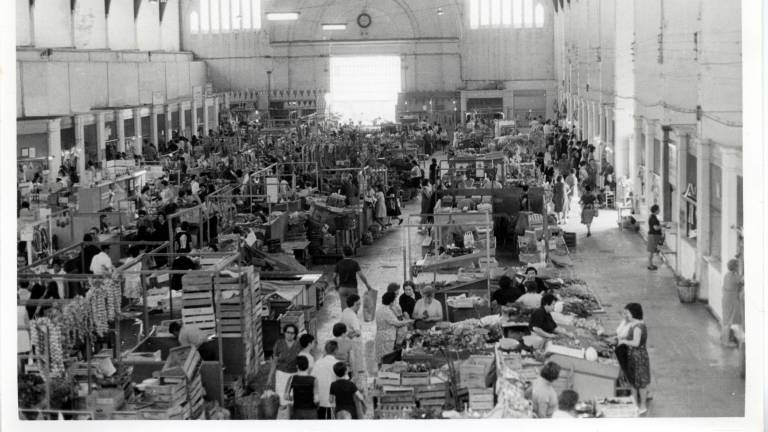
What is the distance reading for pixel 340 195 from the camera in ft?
71.3

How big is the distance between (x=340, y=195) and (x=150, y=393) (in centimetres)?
1182

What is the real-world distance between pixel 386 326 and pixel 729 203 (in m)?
4.53

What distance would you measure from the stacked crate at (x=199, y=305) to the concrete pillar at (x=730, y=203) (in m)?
6.10

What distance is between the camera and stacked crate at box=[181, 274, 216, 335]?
1168cm

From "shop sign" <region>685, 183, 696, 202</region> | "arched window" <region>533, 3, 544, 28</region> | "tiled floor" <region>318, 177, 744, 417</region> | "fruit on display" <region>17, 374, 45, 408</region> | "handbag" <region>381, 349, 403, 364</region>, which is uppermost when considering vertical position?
"arched window" <region>533, 3, 544, 28</region>

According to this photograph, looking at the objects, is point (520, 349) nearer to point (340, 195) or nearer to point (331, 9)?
point (340, 195)

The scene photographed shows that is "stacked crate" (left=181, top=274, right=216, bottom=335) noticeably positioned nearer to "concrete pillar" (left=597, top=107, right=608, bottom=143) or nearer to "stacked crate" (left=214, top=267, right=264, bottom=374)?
"stacked crate" (left=214, top=267, right=264, bottom=374)

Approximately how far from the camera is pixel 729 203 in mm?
13750

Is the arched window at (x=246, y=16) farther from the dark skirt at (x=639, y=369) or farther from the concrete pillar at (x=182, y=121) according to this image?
the dark skirt at (x=639, y=369)

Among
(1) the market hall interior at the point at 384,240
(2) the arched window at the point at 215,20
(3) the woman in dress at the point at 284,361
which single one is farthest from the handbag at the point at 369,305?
(2) the arched window at the point at 215,20

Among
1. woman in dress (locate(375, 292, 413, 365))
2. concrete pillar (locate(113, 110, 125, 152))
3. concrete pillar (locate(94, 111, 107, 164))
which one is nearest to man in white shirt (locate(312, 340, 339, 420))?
woman in dress (locate(375, 292, 413, 365))

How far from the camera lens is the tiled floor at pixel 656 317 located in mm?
11344

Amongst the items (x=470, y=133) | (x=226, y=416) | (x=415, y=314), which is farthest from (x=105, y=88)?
(x=226, y=416)

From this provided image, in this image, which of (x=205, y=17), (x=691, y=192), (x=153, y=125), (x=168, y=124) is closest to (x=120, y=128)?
(x=153, y=125)
